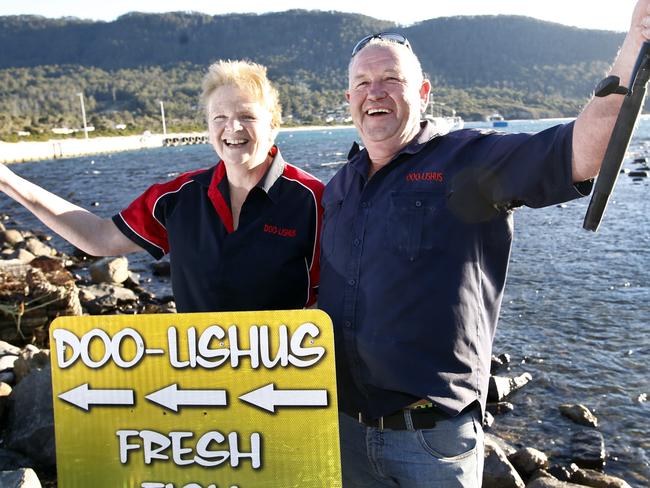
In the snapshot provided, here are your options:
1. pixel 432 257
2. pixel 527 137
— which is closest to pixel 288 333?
pixel 432 257

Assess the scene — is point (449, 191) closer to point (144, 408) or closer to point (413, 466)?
point (413, 466)

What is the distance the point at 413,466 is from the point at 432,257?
848 mm

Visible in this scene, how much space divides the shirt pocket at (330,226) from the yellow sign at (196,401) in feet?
1.33

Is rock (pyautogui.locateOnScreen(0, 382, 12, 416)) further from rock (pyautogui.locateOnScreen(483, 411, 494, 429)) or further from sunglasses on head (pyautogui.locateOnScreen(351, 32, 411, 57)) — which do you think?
rock (pyautogui.locateOnScreen(483, 411, 494, 429))

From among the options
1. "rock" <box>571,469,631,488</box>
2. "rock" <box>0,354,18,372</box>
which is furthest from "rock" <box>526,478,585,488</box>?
"rock" <box>0,354,18,372</box>

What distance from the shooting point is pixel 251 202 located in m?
3.03

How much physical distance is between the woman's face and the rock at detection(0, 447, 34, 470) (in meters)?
3.32

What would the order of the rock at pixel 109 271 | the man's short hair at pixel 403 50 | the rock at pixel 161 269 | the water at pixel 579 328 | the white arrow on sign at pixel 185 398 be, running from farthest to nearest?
1. the rock at pixel 161 269
2. the rock at pixel 109 271
3. the water at pixel 579 328
4. the man's short hair at pixel 403 50
5. the white arrow on sign at pixel 185 398

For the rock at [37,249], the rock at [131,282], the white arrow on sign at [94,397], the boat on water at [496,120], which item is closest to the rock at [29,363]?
the white arrow on sign at [94,397]

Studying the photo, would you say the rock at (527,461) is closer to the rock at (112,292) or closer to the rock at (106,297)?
the rock at (106,297)

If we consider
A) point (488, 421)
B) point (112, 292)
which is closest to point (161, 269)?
point (112, 292)

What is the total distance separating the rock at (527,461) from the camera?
19.1 feet

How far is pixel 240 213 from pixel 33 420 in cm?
320

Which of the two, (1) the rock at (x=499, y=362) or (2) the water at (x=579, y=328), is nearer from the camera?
(2) the water at (x=579, y=328)
